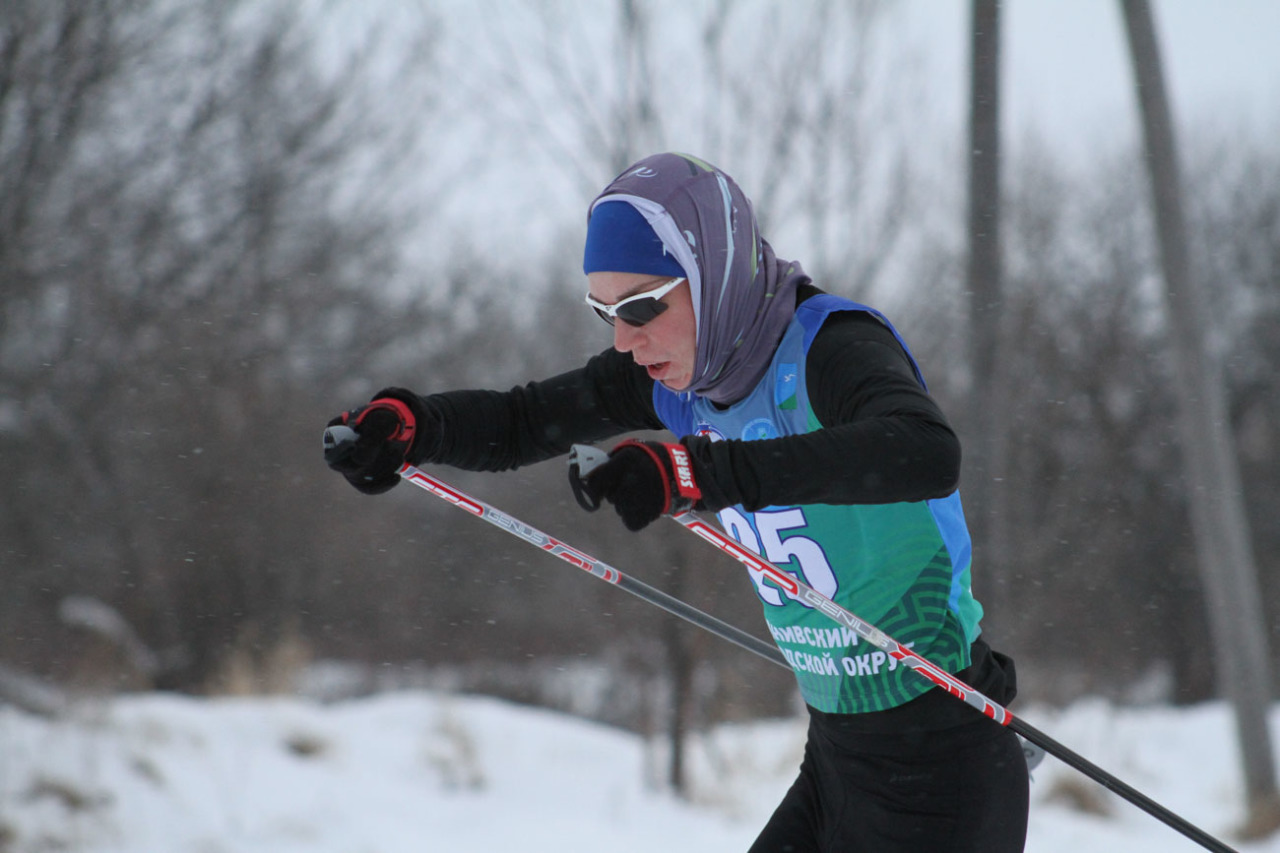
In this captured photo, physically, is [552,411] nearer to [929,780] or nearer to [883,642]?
[883,642]

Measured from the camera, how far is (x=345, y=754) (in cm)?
508

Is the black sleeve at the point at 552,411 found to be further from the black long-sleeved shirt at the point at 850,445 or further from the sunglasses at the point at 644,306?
the sunglasses at the point at 644,306

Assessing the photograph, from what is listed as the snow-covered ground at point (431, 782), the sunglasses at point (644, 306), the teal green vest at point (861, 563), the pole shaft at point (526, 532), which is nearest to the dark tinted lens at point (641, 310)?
the sunglasses at point (644, 306)

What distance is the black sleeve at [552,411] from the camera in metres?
2.04

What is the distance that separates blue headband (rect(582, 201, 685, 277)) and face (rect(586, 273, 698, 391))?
0.01m

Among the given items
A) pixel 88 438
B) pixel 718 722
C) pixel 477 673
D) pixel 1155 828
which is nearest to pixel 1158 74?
pixel 1155 828

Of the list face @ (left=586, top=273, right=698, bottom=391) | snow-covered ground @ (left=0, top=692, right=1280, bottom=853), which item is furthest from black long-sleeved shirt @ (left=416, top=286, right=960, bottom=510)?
snow-covered ground @ (left=0, top=692, right=1280, bottom=853)

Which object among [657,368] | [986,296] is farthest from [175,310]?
[657,368]

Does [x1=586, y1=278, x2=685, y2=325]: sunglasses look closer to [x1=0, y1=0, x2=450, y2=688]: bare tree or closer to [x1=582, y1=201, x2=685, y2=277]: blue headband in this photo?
[x1=582, y1=201, x2=685, y2=277]: blue headband

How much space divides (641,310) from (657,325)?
0.04m

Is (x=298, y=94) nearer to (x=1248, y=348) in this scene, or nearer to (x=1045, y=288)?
(x=1045, y=288)

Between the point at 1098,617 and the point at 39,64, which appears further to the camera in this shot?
the point at 1098,617

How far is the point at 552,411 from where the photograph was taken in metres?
2.10

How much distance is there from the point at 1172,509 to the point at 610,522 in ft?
37.6
